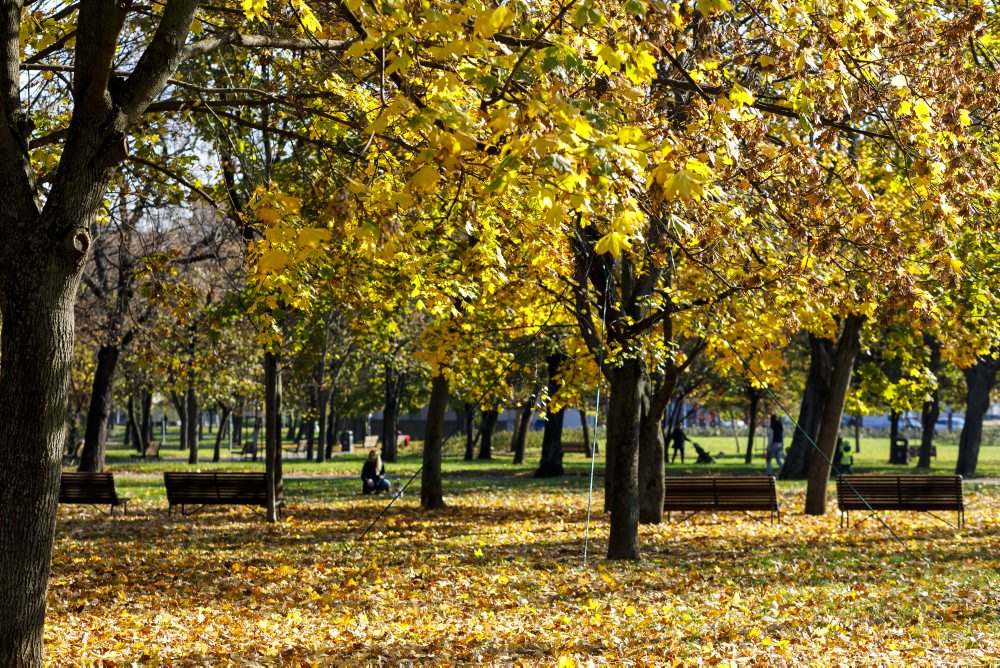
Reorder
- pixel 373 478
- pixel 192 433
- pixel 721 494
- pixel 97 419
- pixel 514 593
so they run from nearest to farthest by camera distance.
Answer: pixel 514 593, pixel 721 494, pixel 373 478, pixel 97 419, pixel 192 433

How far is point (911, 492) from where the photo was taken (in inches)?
571

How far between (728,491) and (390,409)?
83.6 feet

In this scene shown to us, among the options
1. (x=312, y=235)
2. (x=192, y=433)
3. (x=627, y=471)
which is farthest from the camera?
(x=192, y=433)

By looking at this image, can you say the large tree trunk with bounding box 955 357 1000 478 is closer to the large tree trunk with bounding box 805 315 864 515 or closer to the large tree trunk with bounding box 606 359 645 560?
the large tree trunk with bounding box 805 315 864 515

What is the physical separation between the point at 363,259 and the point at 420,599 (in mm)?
5495

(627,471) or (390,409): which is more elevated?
(390,409)

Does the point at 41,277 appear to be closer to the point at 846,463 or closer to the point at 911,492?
the point at 911,492

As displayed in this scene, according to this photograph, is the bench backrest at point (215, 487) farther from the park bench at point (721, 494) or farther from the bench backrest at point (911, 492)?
the bench backrest at point (911, 492)

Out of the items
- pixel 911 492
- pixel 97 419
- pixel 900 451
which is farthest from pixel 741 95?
pixel 900 451

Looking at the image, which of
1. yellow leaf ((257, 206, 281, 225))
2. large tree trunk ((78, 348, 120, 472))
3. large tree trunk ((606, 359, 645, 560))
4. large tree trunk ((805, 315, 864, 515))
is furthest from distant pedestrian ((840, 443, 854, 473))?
yellow leaf ((257, 206, 281, 225))

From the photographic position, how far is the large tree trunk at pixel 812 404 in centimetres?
2261

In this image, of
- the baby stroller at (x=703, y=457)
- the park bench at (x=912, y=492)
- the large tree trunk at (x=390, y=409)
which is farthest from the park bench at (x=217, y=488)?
the baby stroller at (x=703, y=457)

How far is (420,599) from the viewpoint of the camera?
8750 millimetres

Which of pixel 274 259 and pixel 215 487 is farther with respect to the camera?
pixel 215 487
